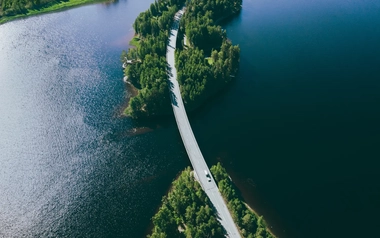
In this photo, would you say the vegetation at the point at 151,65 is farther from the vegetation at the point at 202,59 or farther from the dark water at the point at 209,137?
the vegetation at the point at 202,59

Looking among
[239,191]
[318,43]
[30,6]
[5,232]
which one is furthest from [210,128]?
[30,6]

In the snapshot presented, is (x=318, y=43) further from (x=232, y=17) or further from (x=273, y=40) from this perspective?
(x=232, y=17)

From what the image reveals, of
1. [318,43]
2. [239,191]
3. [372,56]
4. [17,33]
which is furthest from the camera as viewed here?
[17,33]

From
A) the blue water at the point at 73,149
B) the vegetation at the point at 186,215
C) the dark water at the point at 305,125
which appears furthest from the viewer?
the dark water at the point at 305,125

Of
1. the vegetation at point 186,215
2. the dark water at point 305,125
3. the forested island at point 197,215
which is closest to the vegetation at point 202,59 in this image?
the dark water at point 305,125

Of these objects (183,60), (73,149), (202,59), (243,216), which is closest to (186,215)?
(243,216)

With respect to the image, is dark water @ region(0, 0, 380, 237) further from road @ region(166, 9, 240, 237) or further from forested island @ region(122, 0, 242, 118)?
forested island @ region(122, 0, 242, 118)

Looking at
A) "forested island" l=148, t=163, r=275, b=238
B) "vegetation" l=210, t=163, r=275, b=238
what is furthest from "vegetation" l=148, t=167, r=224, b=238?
"vegetation" l=210, t=163, r=275, b=238
